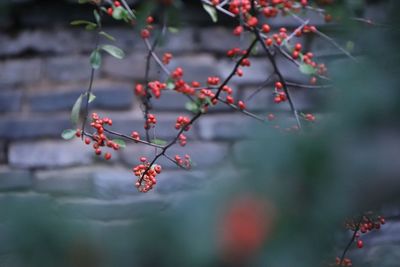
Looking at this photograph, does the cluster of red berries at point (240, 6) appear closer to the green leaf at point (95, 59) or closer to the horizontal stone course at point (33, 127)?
the green leaf at point (95, 59)

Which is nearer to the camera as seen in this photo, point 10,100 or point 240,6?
point 240,6

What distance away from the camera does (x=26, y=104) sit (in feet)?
6.31

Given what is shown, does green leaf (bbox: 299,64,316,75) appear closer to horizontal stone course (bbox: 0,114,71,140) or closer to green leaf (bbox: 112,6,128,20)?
green leaf (bbox: 112,6,128,20)

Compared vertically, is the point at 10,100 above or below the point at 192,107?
below

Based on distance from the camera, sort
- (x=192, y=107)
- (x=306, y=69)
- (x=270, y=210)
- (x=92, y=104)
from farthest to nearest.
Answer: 1. (x=92, y=104)
2. (x=306, y=69)
3. (x=192, y=107)
4. (x=270, y=210)

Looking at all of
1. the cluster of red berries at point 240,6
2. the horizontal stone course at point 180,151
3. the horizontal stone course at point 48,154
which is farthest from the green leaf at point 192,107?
the horizontal stone course at point 48,154

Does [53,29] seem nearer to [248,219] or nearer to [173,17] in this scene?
[173,17]

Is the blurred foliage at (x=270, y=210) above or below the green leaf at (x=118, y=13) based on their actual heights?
above

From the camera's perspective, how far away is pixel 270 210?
341 mm

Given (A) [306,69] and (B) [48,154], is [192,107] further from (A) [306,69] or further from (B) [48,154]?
(B) [48,154]

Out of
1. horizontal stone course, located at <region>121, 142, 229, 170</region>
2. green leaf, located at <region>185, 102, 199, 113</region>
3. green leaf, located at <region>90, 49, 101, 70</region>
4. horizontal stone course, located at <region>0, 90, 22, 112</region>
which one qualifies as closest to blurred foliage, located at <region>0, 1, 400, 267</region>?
green leaf, located at <region>185, 102, 199, 113</region>

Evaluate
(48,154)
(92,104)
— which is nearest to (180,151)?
(92,104)

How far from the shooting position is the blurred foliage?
1.11ft

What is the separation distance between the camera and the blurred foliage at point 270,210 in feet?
1.11
